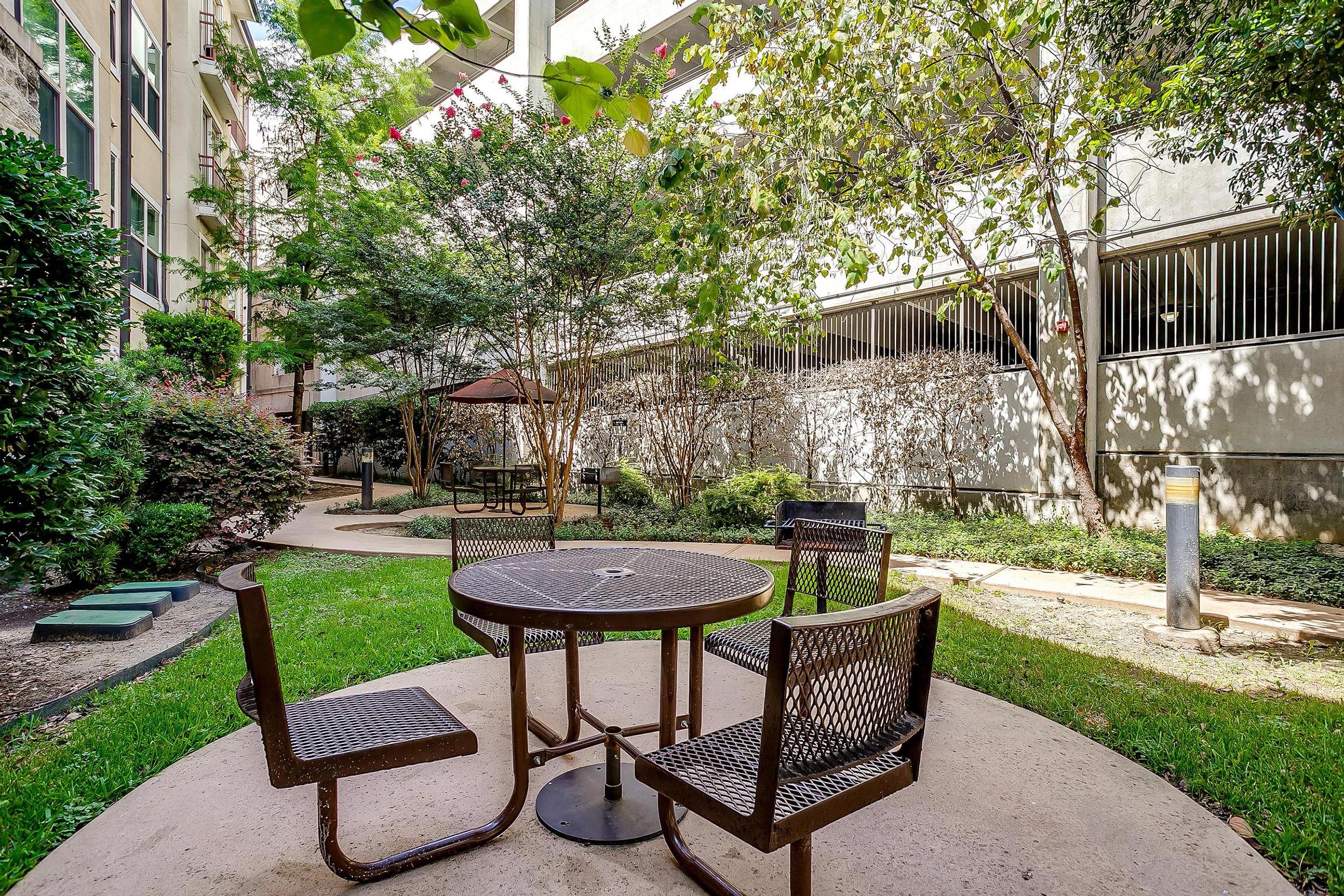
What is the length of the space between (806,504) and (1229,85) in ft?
12.1

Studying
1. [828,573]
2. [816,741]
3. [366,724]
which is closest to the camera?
[816,741]

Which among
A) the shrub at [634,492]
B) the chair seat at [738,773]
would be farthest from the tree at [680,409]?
the chair seat at [738,773]

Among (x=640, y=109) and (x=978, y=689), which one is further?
(x=978, y=689)

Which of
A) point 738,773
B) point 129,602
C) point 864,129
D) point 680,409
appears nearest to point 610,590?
point 738,773

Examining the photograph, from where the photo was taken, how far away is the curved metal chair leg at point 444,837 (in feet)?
6.24

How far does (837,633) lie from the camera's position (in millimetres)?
1569

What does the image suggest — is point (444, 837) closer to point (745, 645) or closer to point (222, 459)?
point (745, 645)

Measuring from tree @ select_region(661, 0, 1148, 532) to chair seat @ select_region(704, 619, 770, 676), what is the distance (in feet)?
5.34

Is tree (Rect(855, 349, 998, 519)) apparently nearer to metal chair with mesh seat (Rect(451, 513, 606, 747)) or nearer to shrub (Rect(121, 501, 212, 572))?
metal chair with mesh seat (Rect(451, 513, 606, 747))

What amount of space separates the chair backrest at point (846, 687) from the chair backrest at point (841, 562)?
3.75ft

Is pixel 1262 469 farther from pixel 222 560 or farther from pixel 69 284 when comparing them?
pixel 222 560

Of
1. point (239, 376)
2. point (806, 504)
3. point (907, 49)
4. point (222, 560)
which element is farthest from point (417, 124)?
point (806, 504)

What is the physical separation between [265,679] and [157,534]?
545 cm

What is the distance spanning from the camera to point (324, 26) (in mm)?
1308
